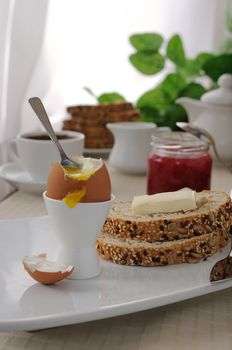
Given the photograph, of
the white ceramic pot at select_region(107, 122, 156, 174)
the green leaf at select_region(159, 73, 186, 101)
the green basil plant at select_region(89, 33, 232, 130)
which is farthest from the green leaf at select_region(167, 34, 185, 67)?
the white ceramic pot at select_region(107, 122, 156, 174)

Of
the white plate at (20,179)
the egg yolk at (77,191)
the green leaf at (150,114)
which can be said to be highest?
the egg yolk at (77,191)

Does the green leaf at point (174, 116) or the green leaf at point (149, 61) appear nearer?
the green leaf at point (174, 116)

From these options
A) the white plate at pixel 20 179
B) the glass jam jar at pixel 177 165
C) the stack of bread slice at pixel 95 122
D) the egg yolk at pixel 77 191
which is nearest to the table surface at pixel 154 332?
Result: the egg yolk at pixel 77 191

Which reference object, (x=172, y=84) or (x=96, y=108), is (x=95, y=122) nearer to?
(x=96, y=108)

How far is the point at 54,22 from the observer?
2385 millimetres

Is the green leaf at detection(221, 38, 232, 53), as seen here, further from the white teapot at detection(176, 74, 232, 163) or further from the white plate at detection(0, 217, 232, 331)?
the white plate at detection(0, 217, 232, 331)

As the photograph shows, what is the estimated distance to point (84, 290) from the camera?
38.8 inches

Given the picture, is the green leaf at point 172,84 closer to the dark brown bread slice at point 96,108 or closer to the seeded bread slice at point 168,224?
the dark brown bread slice at point 96,108

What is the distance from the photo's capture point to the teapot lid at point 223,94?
6.23ft

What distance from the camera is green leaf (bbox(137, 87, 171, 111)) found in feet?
7.25

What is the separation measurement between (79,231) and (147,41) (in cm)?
134

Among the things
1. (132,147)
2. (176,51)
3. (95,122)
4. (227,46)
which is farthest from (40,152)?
(227,46)

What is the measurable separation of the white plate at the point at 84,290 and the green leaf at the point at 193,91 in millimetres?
1087

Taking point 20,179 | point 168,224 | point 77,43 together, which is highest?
point 77,43
